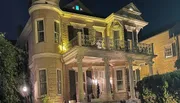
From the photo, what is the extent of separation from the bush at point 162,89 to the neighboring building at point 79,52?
27.5 feet

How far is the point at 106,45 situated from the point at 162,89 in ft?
33.6

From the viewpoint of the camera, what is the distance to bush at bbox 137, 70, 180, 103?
869cm

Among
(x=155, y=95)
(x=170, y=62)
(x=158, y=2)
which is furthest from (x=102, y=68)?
(x=158, y=2)

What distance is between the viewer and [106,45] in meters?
18.9

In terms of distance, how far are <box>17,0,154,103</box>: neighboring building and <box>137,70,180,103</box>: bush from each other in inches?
330

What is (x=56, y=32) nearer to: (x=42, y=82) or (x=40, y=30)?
(x=40, y=30)

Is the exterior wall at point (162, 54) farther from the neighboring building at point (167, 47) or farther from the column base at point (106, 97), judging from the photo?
the column base at point (106, 97)

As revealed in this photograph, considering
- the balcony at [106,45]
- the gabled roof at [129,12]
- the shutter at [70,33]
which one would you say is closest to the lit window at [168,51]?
the gabled roof at [129,12]

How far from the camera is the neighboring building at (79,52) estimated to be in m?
18.2

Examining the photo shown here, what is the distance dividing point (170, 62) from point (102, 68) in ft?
25.4

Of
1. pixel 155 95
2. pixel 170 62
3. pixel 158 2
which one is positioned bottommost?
pixel 155 95

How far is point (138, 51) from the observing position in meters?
20.4

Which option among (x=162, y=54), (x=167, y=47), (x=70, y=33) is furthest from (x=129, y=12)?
(x=162, y=54)

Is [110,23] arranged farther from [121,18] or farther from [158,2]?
[158,2]
